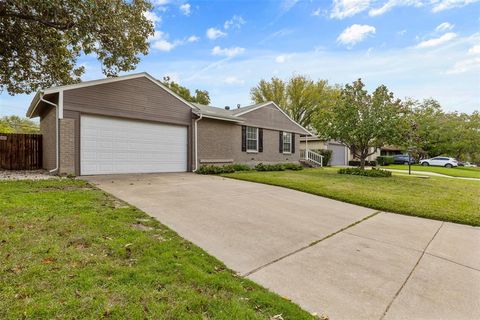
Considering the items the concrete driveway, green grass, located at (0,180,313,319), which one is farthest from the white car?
green grass, located at (0,180,313,319)

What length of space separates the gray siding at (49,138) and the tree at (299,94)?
2582 centimetres

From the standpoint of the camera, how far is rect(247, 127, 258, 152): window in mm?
16094

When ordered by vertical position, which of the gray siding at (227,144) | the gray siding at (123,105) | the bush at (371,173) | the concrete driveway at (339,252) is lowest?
the concrete driveway at (339,252)

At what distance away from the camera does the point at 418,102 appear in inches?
1468

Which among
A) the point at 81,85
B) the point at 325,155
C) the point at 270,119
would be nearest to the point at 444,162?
the point at 325,155

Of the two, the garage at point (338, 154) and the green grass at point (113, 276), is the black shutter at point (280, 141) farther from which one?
the green grass at point (113, 276)

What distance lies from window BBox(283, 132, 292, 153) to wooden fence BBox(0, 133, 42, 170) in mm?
14582

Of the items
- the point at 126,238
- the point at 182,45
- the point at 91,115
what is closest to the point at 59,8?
the point at 91,115

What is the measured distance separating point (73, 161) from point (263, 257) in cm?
908

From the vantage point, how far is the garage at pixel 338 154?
26.9 m

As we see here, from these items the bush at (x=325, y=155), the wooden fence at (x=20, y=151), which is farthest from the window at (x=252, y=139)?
the wooden fence at (x=20, y=151)

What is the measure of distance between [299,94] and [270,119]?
16.7 meters

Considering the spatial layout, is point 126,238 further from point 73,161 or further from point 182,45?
point 182,45

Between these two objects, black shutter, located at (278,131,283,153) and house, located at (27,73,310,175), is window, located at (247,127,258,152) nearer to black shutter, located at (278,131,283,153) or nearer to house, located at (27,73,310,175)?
house, located at (27,73,310,175)
